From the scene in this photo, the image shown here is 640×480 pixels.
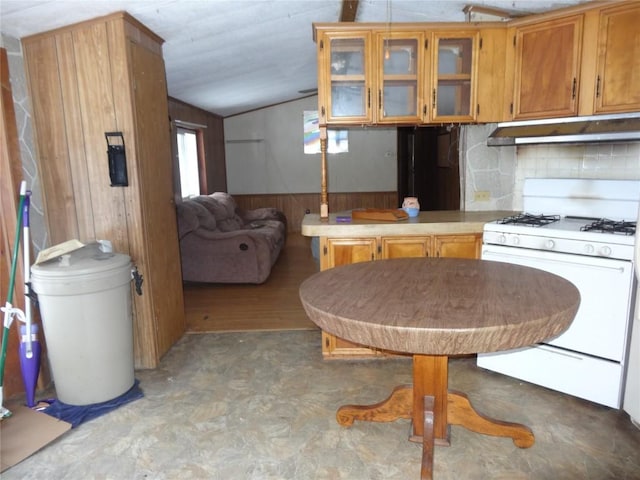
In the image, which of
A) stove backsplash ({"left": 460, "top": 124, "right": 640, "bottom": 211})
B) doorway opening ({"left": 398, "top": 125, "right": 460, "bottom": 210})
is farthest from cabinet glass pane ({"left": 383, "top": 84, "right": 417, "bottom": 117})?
doorway opening ({"left": 398, "top": 125, "right": 460, "bottom": 210})

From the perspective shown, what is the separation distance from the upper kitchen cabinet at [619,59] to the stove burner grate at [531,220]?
2.17 ft

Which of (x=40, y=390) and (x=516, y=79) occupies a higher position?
(x=516, y=79)

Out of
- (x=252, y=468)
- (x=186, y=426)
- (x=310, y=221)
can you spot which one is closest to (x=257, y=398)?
(x=186, y=426)

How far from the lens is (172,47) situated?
10.8 ft

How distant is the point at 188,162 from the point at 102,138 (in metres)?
3.82

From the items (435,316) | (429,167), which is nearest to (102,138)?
(435,316)

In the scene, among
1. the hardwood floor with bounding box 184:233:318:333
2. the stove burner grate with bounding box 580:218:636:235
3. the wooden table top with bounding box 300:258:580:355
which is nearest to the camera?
the wooden table top with bounding box 300:258:580:355

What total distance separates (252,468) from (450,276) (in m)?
1.16

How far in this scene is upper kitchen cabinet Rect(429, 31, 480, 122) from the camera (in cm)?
273

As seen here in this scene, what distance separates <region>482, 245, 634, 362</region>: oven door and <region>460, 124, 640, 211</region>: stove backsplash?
2.71 ft

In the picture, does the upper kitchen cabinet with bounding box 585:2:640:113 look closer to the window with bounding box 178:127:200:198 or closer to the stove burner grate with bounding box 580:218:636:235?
the stove burner grate with bounding box 580:218:636:235

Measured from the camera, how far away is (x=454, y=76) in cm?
278

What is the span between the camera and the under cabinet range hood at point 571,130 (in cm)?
237

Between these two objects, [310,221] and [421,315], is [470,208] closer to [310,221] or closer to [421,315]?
[310,221]
